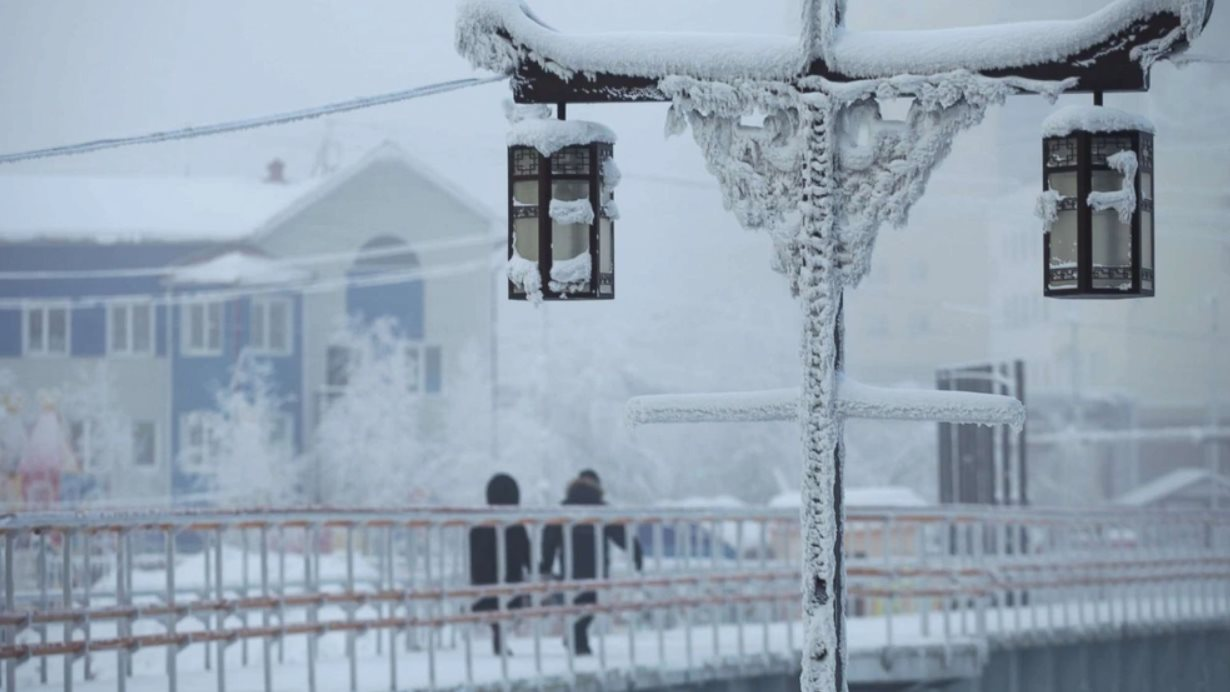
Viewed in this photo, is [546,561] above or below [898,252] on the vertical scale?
below

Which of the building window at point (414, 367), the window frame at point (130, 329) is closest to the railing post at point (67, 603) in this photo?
the window frame at point (130, 329)

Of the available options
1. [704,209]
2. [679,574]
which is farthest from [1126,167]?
[704,209]

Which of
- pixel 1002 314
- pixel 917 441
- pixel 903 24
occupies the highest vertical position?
pixel 903 24

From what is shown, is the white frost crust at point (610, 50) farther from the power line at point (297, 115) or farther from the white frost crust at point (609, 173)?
the power line at point (297, 115)

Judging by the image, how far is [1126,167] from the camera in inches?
252

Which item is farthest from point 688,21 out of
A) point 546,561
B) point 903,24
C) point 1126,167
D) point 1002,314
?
point 1126,167

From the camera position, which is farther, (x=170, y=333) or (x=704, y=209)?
(x=704, y=209)

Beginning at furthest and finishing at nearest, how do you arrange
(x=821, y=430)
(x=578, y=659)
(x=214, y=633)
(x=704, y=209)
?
(x=704, y=209) → (x=578, y=659) → (x=214, y=633) → (x=821, y=430)

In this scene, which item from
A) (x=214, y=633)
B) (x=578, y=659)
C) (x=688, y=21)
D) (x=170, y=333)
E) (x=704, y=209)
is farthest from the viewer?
(x=704, y=209)

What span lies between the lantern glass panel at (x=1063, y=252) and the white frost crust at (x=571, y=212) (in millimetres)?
1594

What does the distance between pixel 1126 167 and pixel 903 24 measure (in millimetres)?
38472

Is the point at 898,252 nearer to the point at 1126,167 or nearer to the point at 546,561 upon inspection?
the point at 546,561

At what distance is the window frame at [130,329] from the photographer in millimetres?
43125

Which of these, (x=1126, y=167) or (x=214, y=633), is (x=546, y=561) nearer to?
(x=214, y=633)
